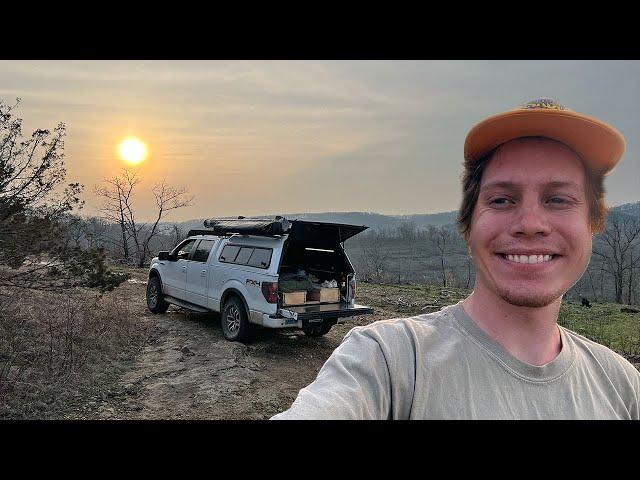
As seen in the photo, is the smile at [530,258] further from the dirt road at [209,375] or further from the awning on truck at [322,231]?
the awning on truck at [322,231]

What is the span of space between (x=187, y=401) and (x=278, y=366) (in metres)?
1.49

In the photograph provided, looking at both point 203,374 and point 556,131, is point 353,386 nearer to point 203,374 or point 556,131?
point 556,131

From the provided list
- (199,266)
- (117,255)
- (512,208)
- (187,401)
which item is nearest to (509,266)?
(512,208)

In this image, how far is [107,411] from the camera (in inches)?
175

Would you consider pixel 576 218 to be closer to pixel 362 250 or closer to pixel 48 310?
pixel 48 310

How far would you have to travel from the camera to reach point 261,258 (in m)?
6.27

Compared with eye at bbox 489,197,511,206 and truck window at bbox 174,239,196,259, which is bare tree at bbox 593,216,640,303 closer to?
truck window at bbox 174,239,196,259

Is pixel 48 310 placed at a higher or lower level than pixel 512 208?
lower

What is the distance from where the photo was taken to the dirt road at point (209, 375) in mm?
4523

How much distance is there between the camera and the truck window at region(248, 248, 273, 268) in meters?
6.16

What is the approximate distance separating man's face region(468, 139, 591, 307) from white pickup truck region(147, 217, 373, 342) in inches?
192

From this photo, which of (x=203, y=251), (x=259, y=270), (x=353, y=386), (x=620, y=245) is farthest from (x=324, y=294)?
(x=620, y=245)

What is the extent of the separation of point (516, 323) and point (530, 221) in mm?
270
